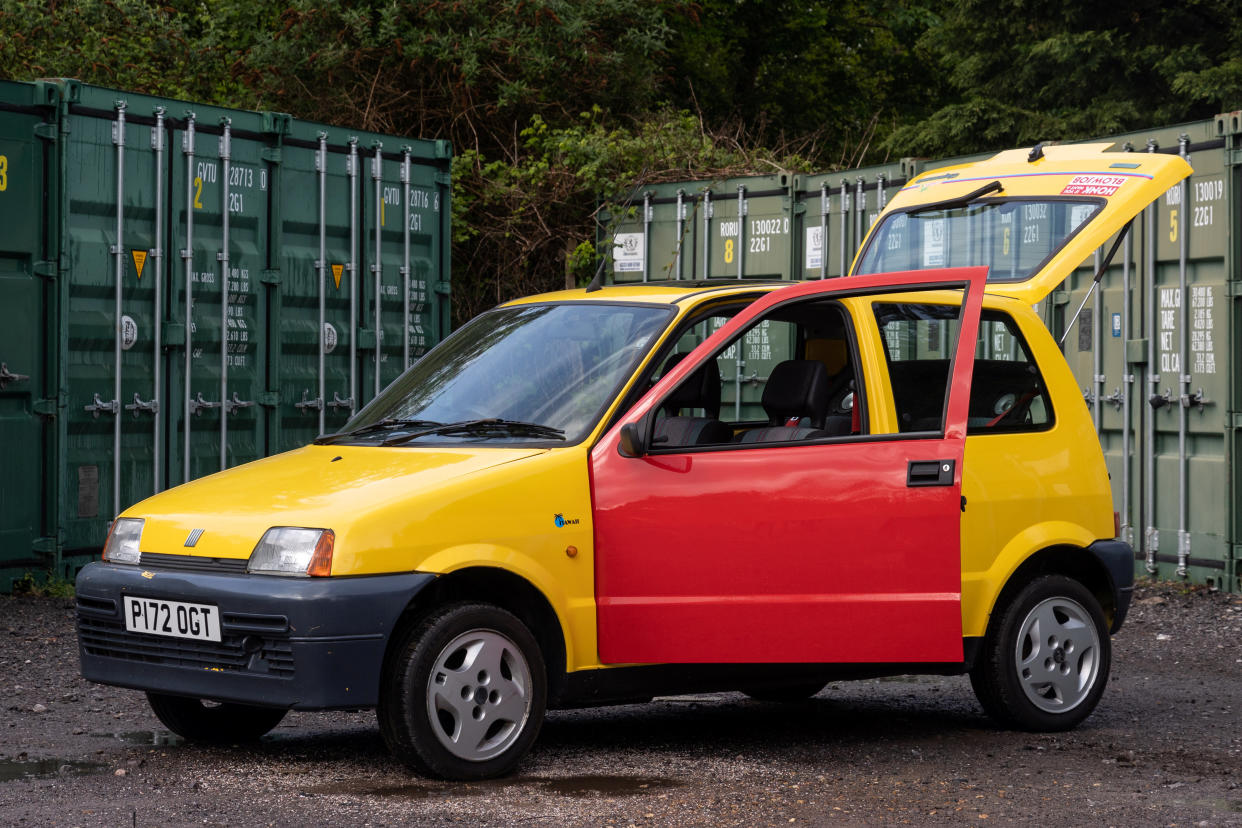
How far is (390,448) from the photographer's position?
268 inches

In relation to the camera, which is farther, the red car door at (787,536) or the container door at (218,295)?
the container door at (218,295)

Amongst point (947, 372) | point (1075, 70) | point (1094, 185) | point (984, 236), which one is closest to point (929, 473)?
point (947, 372)

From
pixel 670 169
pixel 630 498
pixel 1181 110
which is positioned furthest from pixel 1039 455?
pixel 1181 110

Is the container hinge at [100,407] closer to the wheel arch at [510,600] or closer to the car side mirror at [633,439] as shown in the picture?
the wheel arch at [510,600]

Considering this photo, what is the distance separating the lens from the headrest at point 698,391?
6992mm

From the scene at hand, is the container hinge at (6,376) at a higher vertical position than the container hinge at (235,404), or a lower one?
higher

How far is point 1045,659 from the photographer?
7516 millimetres

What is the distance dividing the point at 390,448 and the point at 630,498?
3.12ft

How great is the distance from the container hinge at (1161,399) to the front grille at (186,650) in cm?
740

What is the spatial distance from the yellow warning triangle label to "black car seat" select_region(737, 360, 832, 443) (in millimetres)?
5563

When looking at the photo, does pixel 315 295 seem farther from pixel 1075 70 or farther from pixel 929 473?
pixel 1075 70

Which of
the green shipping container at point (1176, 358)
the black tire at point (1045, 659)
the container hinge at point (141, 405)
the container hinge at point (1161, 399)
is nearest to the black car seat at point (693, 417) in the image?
the black tire at point (1045, 659)

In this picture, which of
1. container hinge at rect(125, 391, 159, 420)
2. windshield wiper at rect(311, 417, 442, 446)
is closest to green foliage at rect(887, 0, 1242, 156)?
container hinge at rect(125, 391, 159, 420)

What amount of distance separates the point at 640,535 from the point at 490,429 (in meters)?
0.70
